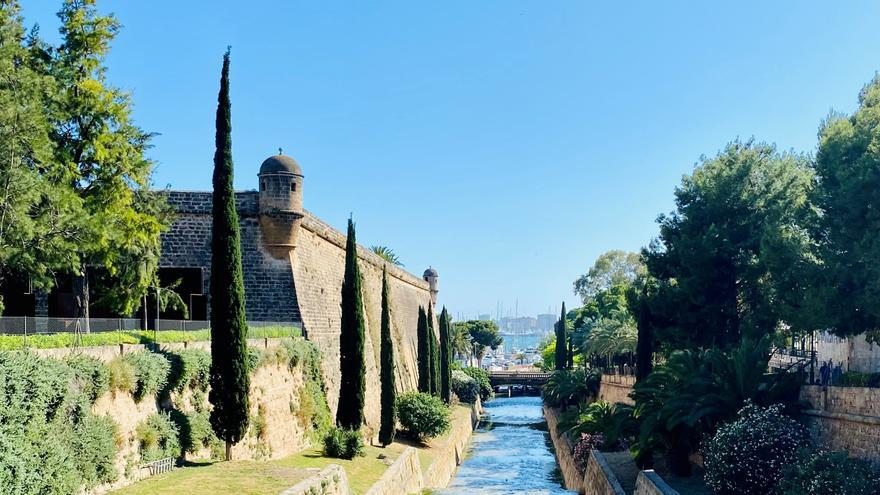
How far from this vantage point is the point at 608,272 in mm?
94125

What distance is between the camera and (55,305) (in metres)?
26.3

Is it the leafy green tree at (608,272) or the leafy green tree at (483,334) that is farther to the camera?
the leafy green tree at (483,334)

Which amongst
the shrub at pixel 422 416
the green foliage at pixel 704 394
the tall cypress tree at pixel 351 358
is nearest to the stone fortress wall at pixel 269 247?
the shrub at pixel 422 416

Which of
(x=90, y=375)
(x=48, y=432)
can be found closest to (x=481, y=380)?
(x=90, y=375)

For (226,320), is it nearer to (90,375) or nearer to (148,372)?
(148,372)

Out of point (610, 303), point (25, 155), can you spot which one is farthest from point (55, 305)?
point (610, 303)

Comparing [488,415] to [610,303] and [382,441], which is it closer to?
[610,303]

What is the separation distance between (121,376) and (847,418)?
14.8m

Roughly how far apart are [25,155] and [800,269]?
21602mm

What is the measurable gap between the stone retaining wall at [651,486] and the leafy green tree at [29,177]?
53.4ft

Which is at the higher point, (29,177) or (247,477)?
(29,177)

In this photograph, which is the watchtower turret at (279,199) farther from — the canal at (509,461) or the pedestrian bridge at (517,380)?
the pedestrian bridge at (517,380)

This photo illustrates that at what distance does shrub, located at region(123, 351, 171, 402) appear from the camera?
599 inches

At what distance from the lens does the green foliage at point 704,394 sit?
18922 millimetres
